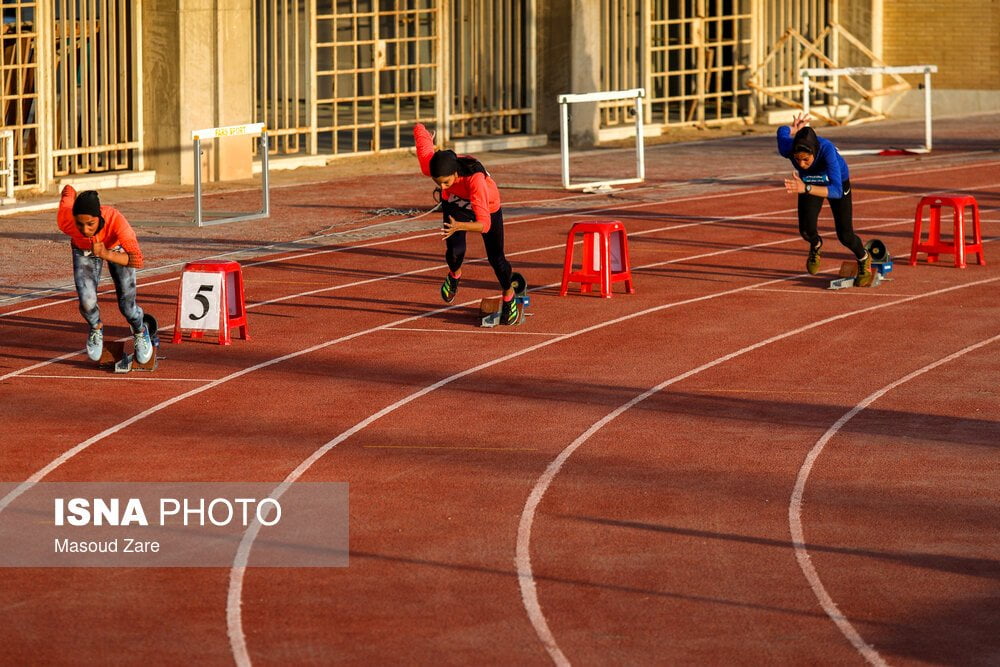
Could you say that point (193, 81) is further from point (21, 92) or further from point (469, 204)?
point (469, 204)

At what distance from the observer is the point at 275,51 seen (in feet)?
99.5

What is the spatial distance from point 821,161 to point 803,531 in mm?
8466

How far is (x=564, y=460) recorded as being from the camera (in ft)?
38.7

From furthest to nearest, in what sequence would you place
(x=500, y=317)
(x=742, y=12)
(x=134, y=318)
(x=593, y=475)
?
(x=742, y=12), (x=500, y=317), (x=134, y=318), (x=593, y=475)

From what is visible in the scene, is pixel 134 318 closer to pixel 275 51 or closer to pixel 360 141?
pixel 275 51

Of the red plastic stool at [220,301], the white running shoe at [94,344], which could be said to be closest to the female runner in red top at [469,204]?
the red plastic stool at [220,301]

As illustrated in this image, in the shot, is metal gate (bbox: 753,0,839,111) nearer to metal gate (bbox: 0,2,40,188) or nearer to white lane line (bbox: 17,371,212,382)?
metal gate (bbox: 0,2,40,188)

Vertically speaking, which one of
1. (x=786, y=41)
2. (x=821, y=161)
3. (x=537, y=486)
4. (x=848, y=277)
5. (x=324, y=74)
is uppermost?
(x=786, y=41)

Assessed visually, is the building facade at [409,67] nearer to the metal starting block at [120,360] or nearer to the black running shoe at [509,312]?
the black running shoe at [509,312]

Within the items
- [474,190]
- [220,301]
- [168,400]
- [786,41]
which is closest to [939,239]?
[474,190]

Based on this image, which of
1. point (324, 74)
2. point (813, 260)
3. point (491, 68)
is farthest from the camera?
point (491, 68)

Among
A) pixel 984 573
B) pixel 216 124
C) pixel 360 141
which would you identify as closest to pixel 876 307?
pixel 984 573

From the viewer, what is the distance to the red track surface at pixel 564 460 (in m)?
8.67

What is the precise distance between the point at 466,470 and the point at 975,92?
3011cm
